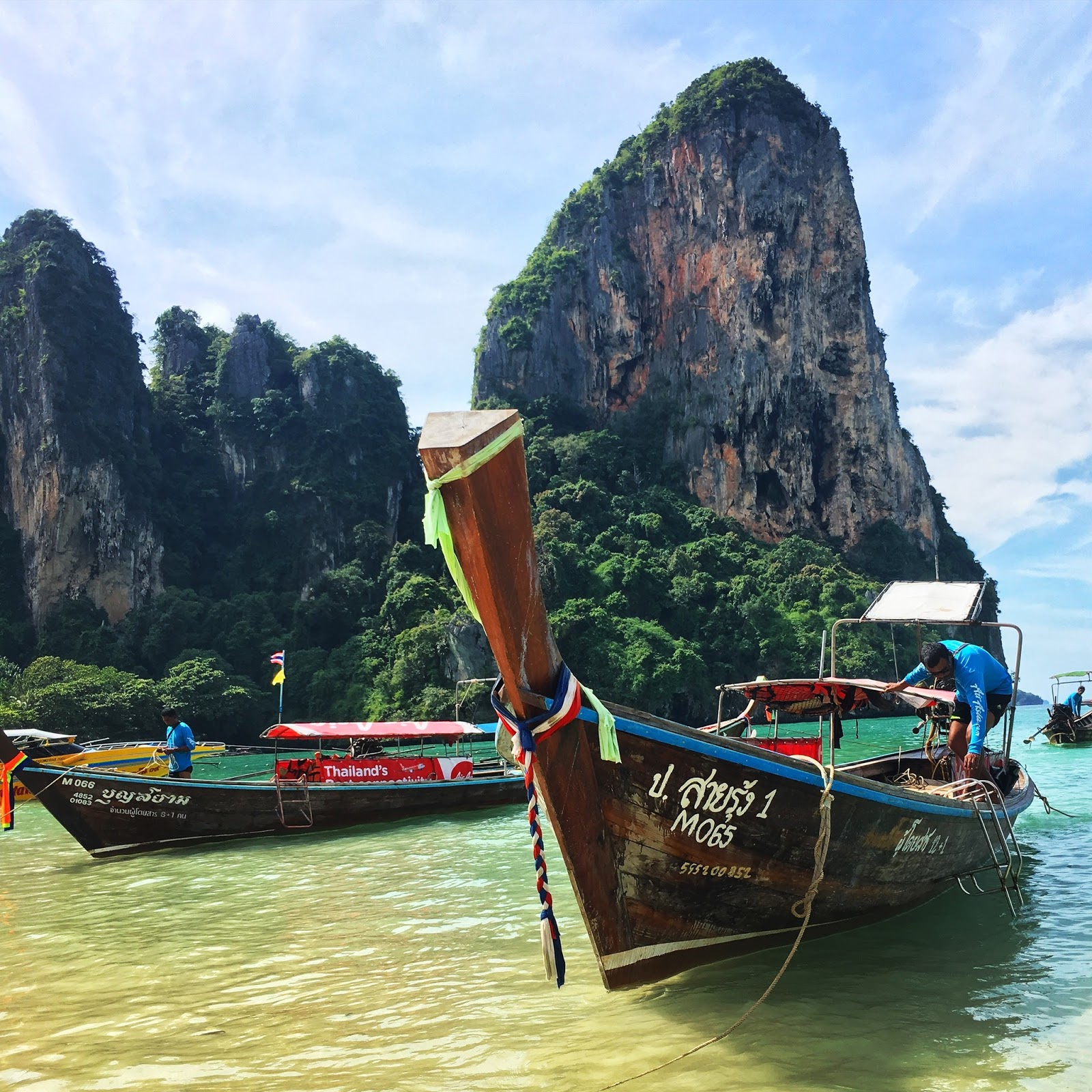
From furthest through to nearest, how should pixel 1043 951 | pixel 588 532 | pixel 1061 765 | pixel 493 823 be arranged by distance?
pixel 588 532, pixel 1061 765, pixel 493 823, pixel 1043 951

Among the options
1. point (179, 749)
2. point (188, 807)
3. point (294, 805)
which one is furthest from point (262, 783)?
point (179, 749)

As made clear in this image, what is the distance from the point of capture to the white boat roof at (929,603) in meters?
8.05

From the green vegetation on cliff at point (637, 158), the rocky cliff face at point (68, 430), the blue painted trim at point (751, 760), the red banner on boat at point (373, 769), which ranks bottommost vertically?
the red banner on boat at point (373, 769)

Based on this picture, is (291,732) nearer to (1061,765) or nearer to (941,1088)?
(941,1088)

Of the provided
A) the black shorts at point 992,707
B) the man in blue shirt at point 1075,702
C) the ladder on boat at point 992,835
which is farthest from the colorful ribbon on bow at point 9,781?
the man in blue shirt at point 1075,702

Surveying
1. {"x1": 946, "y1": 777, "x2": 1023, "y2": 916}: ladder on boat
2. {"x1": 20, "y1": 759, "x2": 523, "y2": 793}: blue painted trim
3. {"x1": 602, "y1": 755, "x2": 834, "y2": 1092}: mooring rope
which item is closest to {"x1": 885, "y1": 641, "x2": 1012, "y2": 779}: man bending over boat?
{"x1": 946, "y1": 777, "x2": 1023, "y2": 916}: ladder on boat

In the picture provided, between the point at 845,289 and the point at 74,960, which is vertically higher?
the point at 845,289

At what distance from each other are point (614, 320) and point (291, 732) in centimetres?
4956

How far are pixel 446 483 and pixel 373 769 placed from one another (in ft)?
34.2

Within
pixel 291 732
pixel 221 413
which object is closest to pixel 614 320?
pixel 221 413

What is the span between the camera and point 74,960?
5.93 m

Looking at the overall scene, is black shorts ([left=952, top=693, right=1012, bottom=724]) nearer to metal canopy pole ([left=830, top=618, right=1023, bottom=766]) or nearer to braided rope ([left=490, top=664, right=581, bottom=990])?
metal canopy pole ([left=830, top=618, right=1023, bottom=766])

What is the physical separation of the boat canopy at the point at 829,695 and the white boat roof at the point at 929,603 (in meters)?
0.77

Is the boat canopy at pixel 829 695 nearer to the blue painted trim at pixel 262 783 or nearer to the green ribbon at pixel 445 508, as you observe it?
the green ribbon at pixel 445 508
